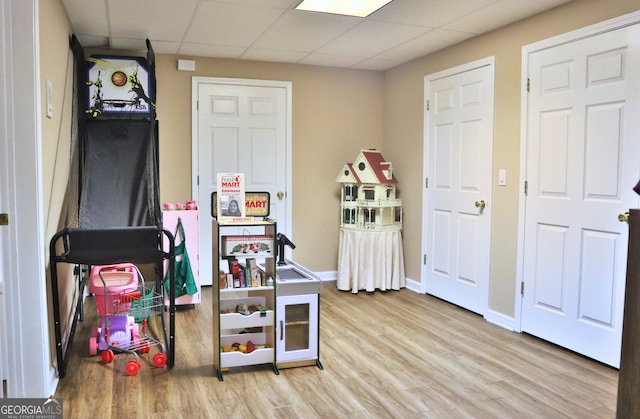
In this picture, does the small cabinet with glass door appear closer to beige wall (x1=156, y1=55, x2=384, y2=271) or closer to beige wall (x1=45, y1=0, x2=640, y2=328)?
beige wall (x1=45, y1=0, x2=640, y2=328)

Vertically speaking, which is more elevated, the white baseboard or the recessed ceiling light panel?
the recessed ceiling light panel

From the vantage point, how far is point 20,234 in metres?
2.42

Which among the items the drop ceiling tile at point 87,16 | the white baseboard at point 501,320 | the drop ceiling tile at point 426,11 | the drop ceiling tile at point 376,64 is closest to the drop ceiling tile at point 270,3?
the drop ceiling tile at point 426,11

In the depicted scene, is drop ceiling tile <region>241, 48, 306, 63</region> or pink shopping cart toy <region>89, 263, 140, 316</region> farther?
drop ceiling tile <region>241, 48, 306, 63</region>

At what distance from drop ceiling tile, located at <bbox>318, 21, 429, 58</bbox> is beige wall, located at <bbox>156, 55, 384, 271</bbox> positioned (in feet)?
2.08

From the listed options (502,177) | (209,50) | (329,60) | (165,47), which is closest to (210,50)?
(209,50)

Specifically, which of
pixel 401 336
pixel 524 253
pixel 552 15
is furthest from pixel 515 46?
pixel 401 336

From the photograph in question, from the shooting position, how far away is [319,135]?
5406 mm

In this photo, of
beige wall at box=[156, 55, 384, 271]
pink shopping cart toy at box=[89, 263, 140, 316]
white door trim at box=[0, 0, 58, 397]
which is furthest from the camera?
beige wall at box=[156, 55, 384, 271]

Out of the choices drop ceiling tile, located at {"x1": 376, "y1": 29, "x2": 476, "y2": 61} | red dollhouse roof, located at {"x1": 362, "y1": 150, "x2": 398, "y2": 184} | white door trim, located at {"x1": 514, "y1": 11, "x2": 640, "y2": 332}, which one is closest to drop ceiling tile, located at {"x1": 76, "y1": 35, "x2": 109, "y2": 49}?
drop ceiling tile, located at {"x1": 376, "y1": 29, "x2": 476, "y2": 61}

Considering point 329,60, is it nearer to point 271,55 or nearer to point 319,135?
point 271,55

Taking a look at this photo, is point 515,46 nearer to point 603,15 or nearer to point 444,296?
point 603,15

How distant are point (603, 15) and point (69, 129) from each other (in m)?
3.76

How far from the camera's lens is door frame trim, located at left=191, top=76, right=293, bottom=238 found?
4914mm
